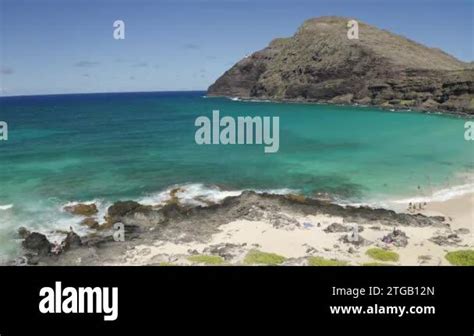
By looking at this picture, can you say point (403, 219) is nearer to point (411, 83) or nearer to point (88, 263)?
point (88, 263)

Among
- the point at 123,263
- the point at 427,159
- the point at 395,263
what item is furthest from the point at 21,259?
the point at 427,159

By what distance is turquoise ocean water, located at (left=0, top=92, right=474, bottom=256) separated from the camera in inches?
1267

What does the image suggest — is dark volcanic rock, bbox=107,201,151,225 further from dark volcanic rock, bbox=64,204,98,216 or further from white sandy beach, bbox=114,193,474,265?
white sandy beach, bbox=114,193,474,265

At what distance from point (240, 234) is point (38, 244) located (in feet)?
33.9

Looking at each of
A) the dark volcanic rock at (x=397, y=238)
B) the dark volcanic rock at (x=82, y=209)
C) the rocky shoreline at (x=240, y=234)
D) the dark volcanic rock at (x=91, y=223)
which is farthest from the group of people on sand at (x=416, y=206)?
the dark volcanic rock at (x=82, y=209)

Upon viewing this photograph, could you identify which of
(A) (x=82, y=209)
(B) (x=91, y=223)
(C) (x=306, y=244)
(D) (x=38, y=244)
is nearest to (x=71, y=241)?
(D) (x=38, y=244)

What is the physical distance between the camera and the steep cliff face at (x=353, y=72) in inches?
4060

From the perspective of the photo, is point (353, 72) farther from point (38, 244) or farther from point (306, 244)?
point (38, 244)

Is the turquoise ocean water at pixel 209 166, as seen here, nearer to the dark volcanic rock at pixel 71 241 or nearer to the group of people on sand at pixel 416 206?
the group of people on sand at pixel 416 206

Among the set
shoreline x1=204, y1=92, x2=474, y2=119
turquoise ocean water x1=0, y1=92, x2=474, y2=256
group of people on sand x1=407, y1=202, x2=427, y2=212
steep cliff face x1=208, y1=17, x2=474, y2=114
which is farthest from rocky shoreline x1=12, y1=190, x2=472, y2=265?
steep cliff face x1=208, y1=17, x2=474, y2=114

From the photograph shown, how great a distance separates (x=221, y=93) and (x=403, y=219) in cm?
15554

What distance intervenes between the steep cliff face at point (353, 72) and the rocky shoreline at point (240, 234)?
253ft

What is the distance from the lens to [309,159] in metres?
46.7

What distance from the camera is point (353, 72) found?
401 ft
